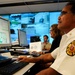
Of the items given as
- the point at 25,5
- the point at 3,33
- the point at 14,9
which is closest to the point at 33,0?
the point at 25,5

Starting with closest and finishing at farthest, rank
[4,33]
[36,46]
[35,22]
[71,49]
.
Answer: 1. [71,49]
2. [4,33]
3. [36,46]
4. [35,22]

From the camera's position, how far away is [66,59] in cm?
97

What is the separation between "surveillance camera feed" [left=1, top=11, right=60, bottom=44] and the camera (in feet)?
21.4

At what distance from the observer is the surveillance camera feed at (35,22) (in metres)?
6.53

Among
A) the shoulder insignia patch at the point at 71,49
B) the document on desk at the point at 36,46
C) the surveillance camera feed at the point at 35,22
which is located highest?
the surveillance camera feed at the point at 35,22

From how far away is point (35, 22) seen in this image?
6.70 metres

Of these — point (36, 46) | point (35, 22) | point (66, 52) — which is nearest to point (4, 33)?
point (36, 46)

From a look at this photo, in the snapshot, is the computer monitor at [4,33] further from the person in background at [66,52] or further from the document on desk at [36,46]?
the person in background at [66,52]

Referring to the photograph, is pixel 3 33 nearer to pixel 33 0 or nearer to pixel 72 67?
pixel 72 67

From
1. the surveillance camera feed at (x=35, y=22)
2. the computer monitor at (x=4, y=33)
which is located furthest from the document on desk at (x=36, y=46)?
the surveillance camera feed at (x=35, y=22)

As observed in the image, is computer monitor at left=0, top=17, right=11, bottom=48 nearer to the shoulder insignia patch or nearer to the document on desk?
the document on desk

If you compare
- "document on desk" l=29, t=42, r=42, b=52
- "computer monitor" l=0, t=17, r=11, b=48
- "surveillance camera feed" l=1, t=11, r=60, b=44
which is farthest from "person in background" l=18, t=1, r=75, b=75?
"surveillance camera feed" l=1, t=11, r=60, b=44

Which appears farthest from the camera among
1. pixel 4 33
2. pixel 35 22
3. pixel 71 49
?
pixel 35 22

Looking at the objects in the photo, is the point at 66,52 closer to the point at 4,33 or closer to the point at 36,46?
the point at 4,33
